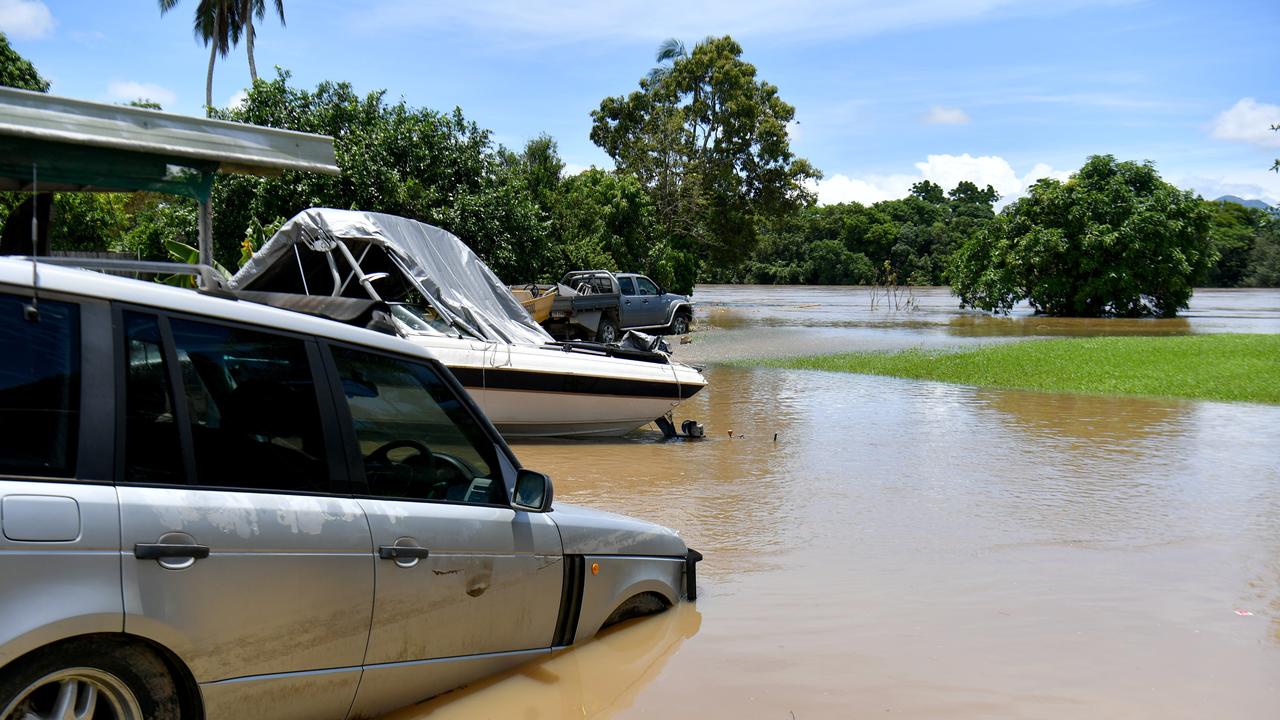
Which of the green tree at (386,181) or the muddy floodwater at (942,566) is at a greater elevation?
the green tree at (386,181)

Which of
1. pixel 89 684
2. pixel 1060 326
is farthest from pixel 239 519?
pixel 1060 326

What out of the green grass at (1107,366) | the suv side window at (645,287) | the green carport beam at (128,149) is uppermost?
the green carport beam at (128,149)

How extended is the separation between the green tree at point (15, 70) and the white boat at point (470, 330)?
18.5 meters

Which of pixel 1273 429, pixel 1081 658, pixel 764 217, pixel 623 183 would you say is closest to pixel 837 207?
pixel 764 217

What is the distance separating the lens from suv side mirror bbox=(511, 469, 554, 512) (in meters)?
4.14

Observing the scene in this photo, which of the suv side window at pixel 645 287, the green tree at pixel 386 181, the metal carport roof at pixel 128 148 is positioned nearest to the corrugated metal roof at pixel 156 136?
the metal carport roof at pixel 128 148

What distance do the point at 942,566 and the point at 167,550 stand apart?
211 inches

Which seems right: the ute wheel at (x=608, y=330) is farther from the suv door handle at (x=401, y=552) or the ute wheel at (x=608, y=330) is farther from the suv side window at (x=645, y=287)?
the suv door handle at (x=401, y=552)

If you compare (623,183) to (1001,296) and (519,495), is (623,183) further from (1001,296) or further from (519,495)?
(519,495)

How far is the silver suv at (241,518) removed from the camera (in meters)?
2.83

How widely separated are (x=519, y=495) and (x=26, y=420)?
1.83m

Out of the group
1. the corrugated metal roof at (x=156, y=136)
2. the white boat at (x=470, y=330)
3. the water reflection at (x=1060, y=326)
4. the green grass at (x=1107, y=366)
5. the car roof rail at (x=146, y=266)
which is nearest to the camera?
the car roof rail at (x=146, y=266)

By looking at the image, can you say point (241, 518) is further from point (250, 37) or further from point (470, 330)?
point (250, 37)

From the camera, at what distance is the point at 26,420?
2834 mm
